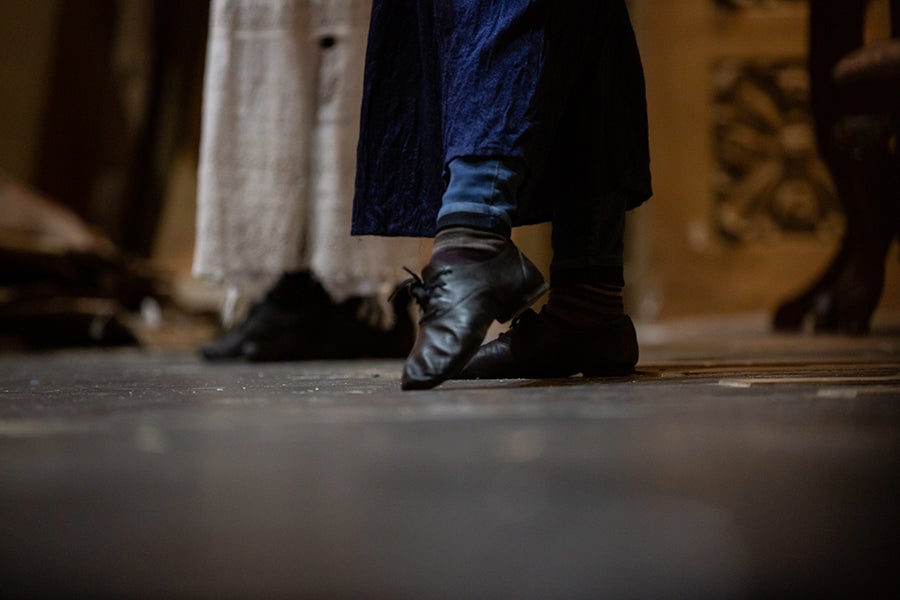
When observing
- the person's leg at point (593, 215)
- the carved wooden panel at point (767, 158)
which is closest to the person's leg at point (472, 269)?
the person's leg at point (593, 215)

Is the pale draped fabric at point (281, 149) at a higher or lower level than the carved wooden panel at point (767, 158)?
lower

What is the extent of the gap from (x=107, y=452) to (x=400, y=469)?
136mm

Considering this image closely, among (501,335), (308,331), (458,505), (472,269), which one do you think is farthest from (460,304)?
(308,331)

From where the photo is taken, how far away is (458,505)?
0.39 m

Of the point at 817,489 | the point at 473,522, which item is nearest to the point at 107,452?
the point at 473,522

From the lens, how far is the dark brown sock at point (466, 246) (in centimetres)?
66

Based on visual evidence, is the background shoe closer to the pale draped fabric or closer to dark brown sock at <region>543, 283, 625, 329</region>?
the pale draped fabric

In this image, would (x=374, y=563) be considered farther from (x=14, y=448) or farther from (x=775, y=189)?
(x=775, y=189)

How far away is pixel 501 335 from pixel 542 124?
0.66 ft

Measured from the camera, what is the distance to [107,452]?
38 centimetres

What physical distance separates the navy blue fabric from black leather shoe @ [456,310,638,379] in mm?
112

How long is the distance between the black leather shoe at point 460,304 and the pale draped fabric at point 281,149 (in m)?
0.69

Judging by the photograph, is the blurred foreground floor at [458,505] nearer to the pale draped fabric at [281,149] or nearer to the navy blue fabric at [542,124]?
the navy blue fabric at [542,124]

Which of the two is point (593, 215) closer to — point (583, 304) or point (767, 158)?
point (583, 304)
